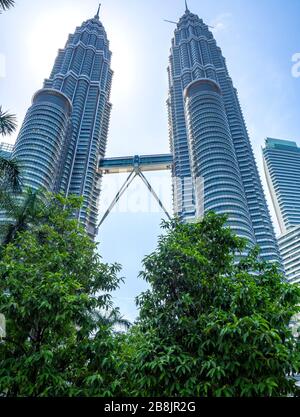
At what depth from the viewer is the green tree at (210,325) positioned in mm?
5238

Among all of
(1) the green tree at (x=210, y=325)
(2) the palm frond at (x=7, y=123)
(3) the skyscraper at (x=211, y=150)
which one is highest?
(3) the skyscraper at (x=211, y=150)

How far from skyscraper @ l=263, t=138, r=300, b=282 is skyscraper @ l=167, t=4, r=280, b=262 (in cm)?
3916

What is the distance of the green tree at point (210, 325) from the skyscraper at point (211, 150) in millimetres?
64324

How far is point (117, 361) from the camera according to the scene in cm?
640

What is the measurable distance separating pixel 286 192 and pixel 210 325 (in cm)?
14939

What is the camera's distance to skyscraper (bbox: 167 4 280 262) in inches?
3307

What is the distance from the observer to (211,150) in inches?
3600

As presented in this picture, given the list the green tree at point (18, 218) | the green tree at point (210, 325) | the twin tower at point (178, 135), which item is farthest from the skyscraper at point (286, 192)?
the green tree at point (210, 325)

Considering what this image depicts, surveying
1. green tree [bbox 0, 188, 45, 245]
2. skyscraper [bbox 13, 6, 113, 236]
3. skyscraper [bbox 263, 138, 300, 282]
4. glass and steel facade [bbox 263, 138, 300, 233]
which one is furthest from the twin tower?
green tree [bbox 0, 188, 45, 245]

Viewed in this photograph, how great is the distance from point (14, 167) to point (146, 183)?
9426cm

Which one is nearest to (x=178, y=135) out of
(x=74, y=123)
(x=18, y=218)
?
(x=74, y=123)

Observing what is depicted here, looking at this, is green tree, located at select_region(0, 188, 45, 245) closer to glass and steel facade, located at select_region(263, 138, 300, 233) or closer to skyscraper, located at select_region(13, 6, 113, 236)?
skyscraper, located at select_region(13, 6, 113, 236)

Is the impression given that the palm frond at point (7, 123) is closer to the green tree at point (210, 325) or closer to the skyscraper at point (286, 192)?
the green tree at point (210, 325)
